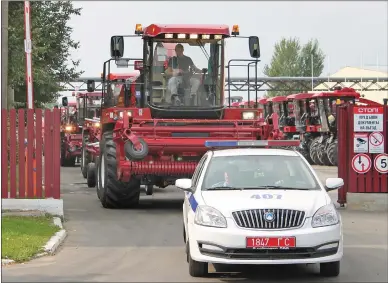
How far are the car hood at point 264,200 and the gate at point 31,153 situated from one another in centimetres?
580

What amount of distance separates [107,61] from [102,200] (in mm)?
3027

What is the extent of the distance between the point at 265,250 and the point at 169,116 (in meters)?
8.33

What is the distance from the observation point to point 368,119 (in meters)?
17.2

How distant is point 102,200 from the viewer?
17328mm

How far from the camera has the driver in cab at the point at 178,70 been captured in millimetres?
17219

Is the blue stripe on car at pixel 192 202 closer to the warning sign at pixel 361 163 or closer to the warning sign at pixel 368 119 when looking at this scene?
the warning sign at pixel 361 163

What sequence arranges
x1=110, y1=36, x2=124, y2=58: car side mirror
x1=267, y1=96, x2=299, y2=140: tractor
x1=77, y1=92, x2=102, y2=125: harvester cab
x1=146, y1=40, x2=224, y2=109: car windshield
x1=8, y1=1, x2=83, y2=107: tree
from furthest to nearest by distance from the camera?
1. x1=267, y1=96, x2=299, y2=140: tractor
2. x1=77, y1=92, x2=102, y2=125: harvester cab
3. x1=8, y1=1, x2=83, y2=107: tree
4. x1=146, y1=40, x2=224, y2=109: car windshield
5. x1=110, y1=36, x2=124, y2=58: car side mirror

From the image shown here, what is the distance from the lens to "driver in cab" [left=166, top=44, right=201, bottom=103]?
1722 cm

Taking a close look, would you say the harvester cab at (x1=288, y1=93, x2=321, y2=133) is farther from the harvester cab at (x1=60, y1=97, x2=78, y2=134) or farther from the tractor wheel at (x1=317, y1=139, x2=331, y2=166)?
the harvester cab at (x1=60, y1=97, x2=78, y2=134)

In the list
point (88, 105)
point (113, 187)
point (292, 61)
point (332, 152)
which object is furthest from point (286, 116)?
point (292, 61)

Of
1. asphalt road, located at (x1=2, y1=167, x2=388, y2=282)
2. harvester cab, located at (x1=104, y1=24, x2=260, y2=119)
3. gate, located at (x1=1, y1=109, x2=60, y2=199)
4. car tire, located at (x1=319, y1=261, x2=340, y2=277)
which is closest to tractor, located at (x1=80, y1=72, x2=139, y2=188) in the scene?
harvester cab, located at (x1=104, y1=24, x2=260, y2=119)

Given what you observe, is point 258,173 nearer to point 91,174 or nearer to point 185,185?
point 185,185

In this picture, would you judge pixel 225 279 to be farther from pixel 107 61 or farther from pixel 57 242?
pixel 107 61

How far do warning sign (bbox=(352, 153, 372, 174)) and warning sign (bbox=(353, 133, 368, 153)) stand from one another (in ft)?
0.34
